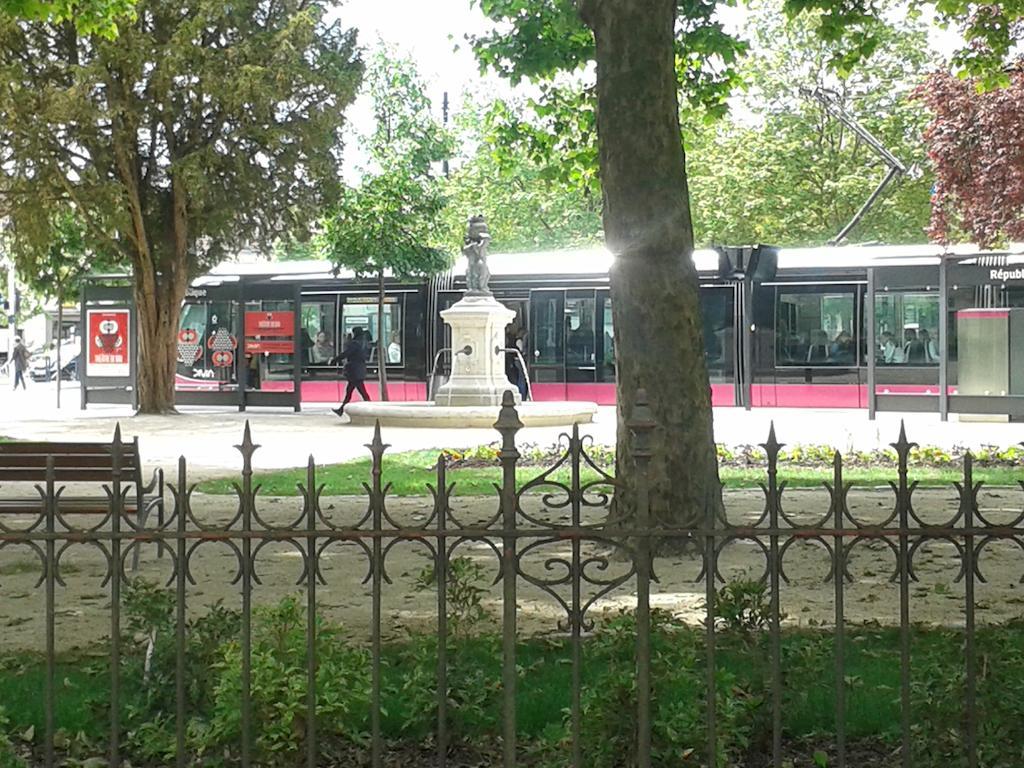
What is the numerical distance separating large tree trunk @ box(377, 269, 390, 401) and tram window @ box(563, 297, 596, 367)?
4.26m

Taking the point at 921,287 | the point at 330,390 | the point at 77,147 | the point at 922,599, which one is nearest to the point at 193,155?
the point at 77,147

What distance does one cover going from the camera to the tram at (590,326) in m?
28.1

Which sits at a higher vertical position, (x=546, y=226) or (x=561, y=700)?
(x=546, y=226)

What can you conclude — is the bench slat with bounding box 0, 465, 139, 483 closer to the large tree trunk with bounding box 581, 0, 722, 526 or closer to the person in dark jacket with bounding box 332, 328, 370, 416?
the large tree trunk with bounding box 581, 0, 722, 526

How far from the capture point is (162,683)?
4.88 metres

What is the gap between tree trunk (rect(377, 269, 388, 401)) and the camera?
3203cm

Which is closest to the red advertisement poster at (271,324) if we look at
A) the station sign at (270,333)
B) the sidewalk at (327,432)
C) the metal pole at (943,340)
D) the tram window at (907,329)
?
the station sign at (270,333)

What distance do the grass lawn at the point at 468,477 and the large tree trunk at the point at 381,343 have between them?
15.6 metres

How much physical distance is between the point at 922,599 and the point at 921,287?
2088 centimetres

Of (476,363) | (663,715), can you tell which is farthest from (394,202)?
(663,715)

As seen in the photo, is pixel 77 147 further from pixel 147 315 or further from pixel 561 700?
pixel 561 700

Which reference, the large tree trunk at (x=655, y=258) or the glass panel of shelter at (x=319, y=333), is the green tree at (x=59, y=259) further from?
the large tree trunk at (x=655, y=258)

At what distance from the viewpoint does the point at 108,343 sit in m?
31.2

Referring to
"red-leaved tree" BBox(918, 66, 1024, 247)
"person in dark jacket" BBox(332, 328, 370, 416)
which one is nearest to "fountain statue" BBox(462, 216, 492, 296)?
"person in dark jacket" BBox(332, 328, 370, 416)
